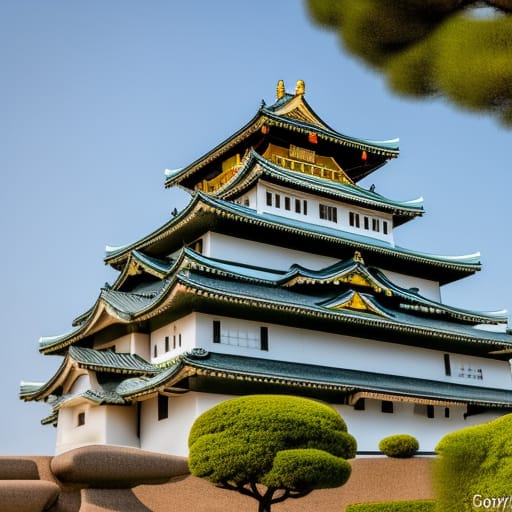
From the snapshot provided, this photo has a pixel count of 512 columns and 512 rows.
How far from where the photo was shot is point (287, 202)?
104 feet

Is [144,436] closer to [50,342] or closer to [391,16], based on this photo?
[50,342]

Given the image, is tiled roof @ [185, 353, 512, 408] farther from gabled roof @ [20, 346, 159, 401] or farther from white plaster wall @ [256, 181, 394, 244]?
white plaster wall @ [256, 181, 394, 244]

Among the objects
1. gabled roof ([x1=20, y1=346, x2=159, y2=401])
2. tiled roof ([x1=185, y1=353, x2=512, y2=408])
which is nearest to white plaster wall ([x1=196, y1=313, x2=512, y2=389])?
tiled roof ([x1=185, y1=353, x2=512, y2=408])

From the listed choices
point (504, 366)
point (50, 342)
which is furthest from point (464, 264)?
point (50, 342)

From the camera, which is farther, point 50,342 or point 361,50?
point 50,342

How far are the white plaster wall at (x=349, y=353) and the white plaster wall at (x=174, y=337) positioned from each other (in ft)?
1.24

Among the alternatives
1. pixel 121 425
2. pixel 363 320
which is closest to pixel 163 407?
pixel 121 425

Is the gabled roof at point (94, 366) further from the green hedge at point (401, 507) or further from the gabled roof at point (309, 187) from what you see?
the green hedge at point (401, 507)

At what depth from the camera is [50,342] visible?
33344 millimetres

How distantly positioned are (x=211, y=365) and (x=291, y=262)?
8.42 meters

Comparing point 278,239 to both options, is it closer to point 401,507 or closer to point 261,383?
point 261,383

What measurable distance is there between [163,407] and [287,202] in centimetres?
1027

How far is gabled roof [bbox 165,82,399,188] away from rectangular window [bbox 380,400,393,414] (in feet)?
39.7

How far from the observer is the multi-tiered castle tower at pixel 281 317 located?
84.6ft
